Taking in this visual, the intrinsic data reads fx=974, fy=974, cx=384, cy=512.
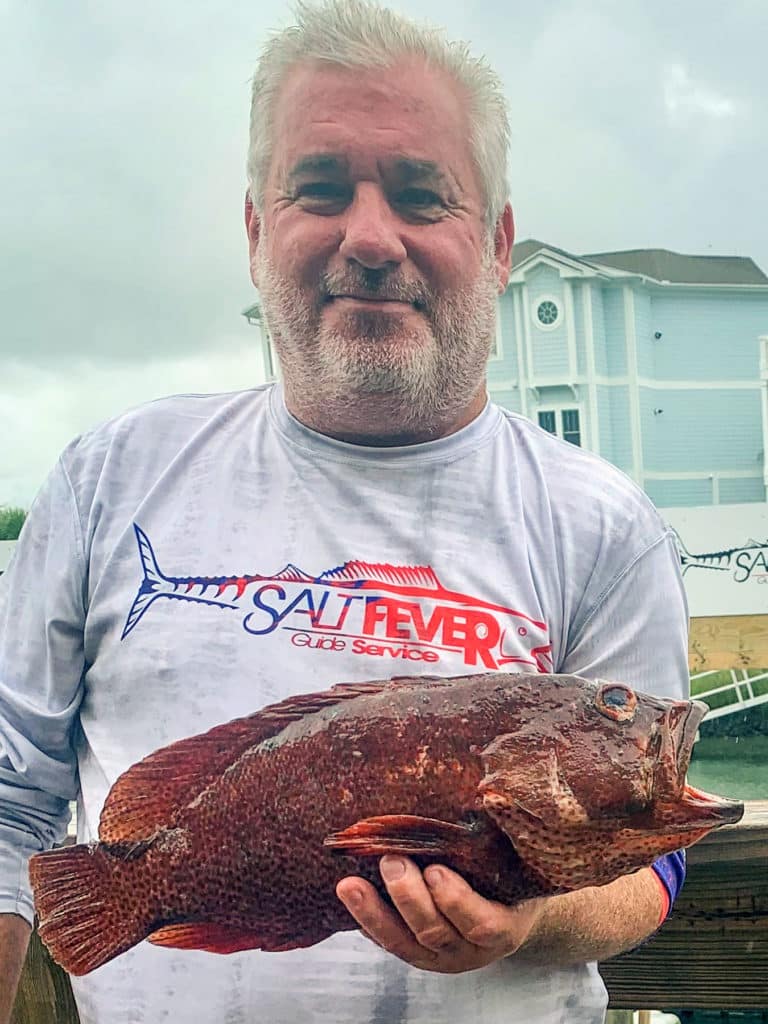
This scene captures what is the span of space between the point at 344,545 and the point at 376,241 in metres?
0.57

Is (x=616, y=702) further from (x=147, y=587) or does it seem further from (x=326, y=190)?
(x=326, y=190)

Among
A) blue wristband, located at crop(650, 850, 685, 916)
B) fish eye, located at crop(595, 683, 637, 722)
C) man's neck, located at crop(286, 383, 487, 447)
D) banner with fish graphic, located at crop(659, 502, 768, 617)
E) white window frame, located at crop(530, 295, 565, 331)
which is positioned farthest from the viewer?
white window frame, located at crop(530, 295, 565, 331)

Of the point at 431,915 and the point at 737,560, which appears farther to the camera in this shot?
the point at 737,560

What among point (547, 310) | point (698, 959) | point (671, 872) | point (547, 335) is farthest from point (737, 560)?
A: point (671, 872)

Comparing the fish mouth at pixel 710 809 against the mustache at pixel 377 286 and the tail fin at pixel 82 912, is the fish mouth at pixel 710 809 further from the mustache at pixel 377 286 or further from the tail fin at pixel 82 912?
the mustache at pixel 377 286

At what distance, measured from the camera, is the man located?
68.6 inches

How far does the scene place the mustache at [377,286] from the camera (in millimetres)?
1831

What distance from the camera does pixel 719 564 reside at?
19453mm

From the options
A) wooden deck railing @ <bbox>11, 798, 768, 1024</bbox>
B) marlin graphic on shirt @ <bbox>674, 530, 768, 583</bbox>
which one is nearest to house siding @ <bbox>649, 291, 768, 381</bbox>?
marlin graphic on shirt @ <bbox>674, 530, 768, 583</bbox>

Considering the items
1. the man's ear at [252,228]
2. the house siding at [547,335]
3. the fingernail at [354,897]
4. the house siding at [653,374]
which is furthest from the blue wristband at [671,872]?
the house siding at [547,335]

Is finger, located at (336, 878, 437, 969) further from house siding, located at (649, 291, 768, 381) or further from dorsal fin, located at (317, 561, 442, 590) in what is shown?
house siding, located at (649, 291, 768, 381)

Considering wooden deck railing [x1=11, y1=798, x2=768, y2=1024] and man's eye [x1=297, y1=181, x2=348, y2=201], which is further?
wooden deck railing [x1=11, y1=798, x2=768, y2=1024]

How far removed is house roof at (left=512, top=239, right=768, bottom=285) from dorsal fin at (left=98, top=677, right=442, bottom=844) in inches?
1489

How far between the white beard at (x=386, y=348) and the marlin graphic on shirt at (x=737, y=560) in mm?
16890
